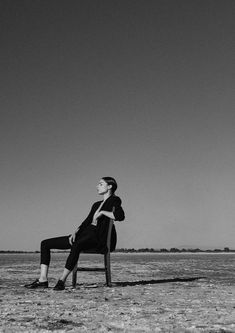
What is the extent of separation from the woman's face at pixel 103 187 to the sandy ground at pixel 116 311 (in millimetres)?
1953

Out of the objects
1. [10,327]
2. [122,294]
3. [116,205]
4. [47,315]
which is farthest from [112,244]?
[10,327]

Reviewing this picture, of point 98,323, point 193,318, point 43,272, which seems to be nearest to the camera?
point 98,323

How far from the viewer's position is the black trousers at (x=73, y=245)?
7492mm

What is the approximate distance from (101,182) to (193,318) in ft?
13.6

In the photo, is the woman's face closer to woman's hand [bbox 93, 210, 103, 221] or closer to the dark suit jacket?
the dark suit jacket

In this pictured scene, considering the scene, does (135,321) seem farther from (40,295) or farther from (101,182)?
(101,182)

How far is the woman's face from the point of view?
26.8ft

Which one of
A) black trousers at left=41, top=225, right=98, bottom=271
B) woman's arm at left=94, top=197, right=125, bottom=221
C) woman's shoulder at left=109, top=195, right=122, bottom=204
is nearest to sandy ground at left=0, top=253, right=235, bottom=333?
black trousers at left=41, top=225, right=98, bottom=271

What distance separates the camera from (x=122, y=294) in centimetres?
682

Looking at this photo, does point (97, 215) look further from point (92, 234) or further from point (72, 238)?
point (72, 238)

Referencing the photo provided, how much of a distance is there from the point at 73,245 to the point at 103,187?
1282mm

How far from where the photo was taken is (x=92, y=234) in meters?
7.66

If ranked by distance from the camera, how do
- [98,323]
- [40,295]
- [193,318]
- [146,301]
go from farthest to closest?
[40,295], [146,301], [193,318], [98,323]

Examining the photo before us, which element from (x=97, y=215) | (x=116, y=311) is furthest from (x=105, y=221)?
(x=116, y=311)
